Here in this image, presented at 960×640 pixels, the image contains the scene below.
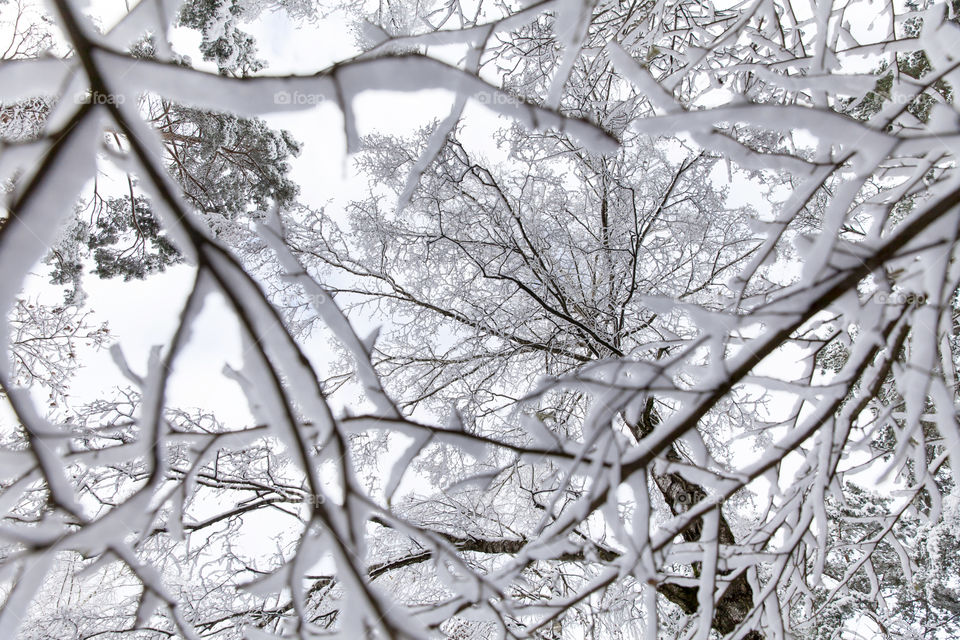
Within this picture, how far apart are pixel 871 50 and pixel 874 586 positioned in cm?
172

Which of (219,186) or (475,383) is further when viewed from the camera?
(219,186)

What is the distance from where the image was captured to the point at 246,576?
4223 millimetres

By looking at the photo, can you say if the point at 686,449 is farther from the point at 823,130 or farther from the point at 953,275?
the point at 823,130

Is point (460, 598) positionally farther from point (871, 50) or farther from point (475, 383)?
point (475, 383)

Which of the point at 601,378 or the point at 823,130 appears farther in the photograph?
the point at 601,378

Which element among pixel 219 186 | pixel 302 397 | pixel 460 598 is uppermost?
pixel 219 186

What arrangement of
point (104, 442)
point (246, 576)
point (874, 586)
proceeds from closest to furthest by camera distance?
point (874, 586)
point (246, 576)
point (104, 442)

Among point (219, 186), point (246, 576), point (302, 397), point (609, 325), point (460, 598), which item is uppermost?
point (219, 186)

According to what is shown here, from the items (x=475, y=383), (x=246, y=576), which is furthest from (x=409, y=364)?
(x=246, y=576)

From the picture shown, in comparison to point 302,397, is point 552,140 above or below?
above

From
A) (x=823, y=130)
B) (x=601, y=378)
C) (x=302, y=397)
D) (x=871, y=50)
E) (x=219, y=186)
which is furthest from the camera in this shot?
(x=219, y=186)

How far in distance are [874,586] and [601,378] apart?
168 centimetres

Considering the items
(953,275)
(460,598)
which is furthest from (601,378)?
(953,275)

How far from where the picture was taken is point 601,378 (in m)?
0.90
